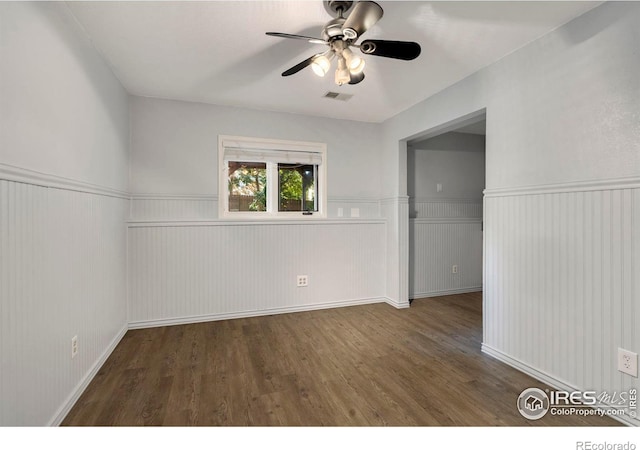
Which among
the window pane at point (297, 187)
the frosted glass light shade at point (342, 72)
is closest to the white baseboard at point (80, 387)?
the window pane at point (297, 187)

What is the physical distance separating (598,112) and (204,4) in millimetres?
2366

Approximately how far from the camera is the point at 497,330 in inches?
94.0

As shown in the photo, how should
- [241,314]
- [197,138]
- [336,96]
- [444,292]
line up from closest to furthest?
[336,96] → [197,138] → [241,314] → [444,292]

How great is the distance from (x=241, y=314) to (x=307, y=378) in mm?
1489

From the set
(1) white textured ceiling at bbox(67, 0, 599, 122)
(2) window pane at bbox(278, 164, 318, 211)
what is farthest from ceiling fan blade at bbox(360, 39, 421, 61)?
(2) window pane at bbox(278, 164, 318, 211)

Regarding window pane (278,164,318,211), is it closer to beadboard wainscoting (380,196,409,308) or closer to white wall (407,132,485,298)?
beadboard wainscoting (380,196,409,308)

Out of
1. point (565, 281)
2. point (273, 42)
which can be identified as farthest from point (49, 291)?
point (565, 281)

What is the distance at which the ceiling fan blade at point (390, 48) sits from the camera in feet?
5.29

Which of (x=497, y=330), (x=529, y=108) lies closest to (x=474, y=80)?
(x=529, y=108)

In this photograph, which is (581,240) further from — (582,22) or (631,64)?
(582,22)

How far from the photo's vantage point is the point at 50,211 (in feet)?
5.14

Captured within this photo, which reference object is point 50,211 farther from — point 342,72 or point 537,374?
point 537,374

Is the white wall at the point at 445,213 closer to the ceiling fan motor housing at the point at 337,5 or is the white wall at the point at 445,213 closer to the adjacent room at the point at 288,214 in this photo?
the adjacent room at the point at 288,214

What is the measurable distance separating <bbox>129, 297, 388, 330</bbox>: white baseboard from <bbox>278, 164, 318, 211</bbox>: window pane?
1192mm
